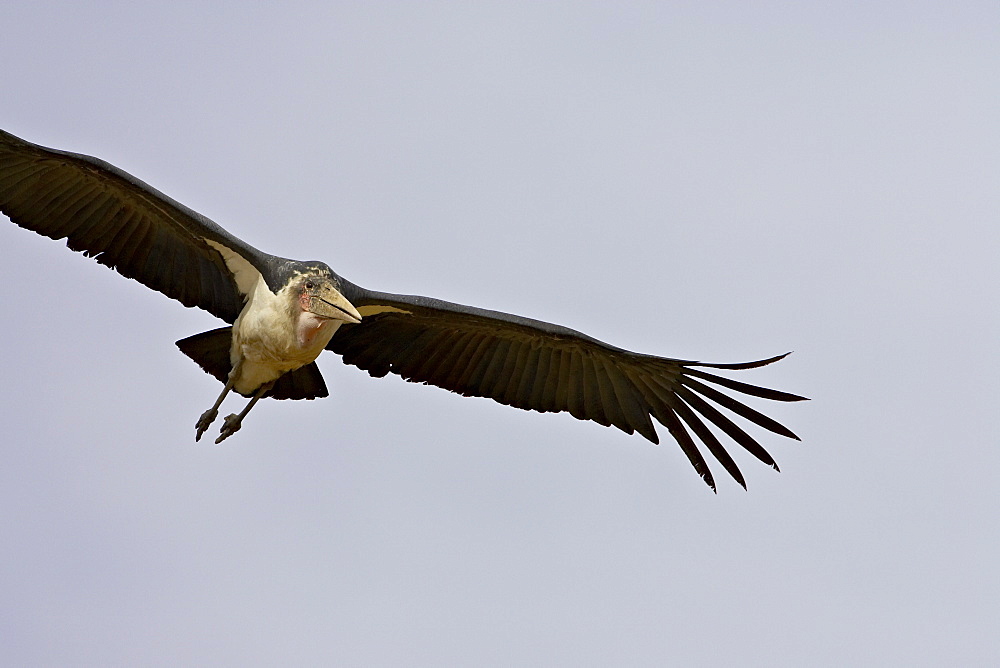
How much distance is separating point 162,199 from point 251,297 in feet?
4.37

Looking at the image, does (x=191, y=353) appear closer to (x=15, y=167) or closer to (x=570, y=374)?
(x=15, y=167)

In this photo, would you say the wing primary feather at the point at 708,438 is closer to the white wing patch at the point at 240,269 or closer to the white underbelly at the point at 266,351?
the white underbelly at the point at 266,351

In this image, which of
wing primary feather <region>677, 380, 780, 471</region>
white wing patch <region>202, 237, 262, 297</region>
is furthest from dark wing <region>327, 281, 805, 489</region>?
white wing patch <region>202, 237, 262, 297</region>

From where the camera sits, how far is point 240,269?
1717 cm

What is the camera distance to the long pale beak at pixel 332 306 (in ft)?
53.7

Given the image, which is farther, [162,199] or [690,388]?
[690,388]

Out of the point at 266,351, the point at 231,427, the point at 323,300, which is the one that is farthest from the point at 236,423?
the point at 323,300

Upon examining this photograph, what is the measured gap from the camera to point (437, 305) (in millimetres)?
17203

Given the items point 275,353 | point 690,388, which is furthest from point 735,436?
point 275,353

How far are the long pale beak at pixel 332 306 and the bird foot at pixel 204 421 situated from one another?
1816mm

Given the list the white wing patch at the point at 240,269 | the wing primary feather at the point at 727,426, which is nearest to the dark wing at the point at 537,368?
the wing primary feather at the point at 727,426

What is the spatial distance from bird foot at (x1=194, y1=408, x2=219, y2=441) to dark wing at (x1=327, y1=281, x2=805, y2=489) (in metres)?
1.41

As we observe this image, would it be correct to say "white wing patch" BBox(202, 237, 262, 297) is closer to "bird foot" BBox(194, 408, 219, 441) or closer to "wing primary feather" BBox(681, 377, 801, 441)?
"bird foot" BBox(194, 408, 219, 441)

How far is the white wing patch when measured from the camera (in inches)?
670
